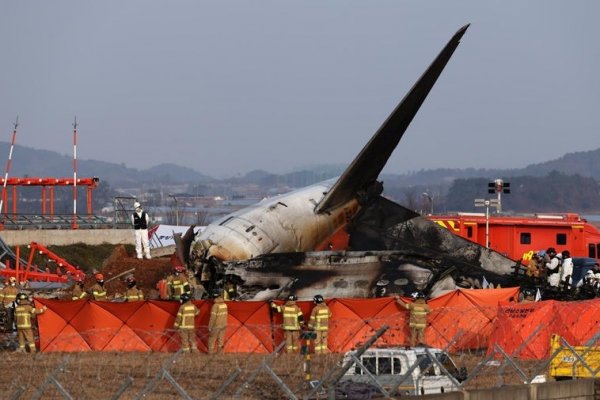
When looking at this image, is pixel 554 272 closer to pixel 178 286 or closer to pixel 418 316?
pixel 418 316

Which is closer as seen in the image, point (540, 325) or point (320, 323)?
point (540, 325)

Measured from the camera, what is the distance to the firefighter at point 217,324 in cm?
3322

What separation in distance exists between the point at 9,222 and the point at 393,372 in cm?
5969

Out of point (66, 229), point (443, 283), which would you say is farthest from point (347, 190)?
point (66, 229)

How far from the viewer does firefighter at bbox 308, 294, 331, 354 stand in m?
32.3

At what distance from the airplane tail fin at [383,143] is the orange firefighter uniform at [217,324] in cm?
1010

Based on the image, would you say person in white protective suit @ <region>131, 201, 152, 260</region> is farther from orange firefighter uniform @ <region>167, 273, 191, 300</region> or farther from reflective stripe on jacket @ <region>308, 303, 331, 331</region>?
reflective stripe on jacket @ <region>308, 303, 331, 331</region>

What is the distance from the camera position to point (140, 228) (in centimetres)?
4866

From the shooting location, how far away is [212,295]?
123 ft

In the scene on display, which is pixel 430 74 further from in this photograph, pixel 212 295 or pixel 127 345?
pixel 127 345

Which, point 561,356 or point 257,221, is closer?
point 561,356

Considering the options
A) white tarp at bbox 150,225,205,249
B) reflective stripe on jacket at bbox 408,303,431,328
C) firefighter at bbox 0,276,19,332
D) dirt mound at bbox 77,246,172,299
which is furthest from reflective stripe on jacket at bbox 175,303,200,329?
white tarp at bbox 150,225,205,249

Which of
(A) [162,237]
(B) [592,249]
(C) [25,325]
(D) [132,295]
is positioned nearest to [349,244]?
(D) [132,295]

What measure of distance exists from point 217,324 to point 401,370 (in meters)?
9.97
